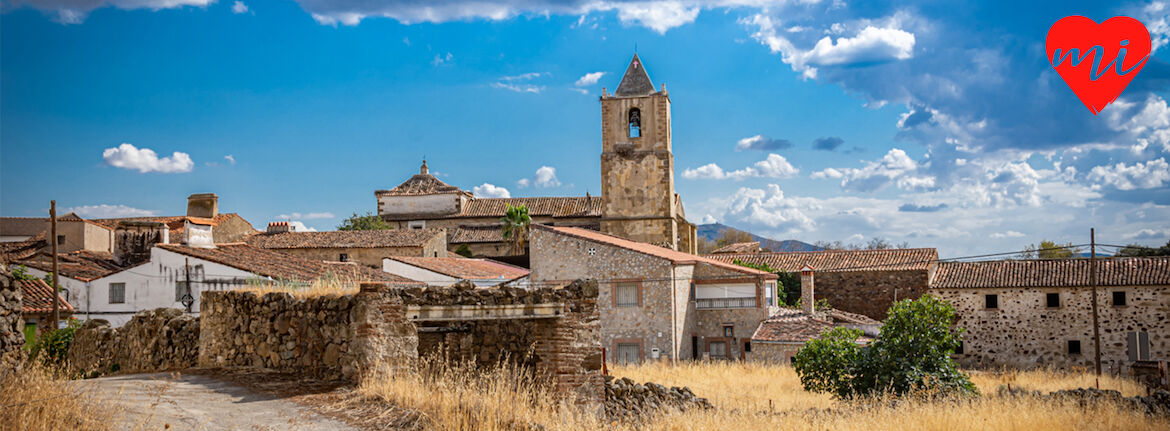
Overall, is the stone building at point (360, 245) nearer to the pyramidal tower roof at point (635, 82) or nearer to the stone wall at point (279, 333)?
the pyramidal tower roof at point (635, 82)

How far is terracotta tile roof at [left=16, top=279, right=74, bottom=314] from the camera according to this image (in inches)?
890

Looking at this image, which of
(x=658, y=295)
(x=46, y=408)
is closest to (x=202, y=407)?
(x=46, y=408)

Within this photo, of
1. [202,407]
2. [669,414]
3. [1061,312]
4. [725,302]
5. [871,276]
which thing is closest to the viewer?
[202,407]

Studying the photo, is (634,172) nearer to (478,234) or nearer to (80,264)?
(478,234)

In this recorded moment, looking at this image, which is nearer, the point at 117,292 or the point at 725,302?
the point at 117,292

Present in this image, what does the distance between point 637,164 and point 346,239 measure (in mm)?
17377

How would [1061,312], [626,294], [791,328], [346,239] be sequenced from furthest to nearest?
1. [346,239]
2. [1061,312]
3. [626,294]
4. [791,328]

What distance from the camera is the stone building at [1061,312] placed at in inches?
1341

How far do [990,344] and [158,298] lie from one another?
3137cm

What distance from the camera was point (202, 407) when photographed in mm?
8805

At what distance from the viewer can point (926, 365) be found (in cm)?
1672

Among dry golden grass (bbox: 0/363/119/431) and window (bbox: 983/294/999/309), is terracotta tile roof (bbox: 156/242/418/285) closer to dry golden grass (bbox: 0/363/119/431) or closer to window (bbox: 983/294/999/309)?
dry golden grass (bbox: 0/363/119/431)

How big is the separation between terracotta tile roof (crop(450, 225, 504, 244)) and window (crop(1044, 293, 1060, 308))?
29644 millimetres

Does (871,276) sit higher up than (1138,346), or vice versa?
(871,276)
